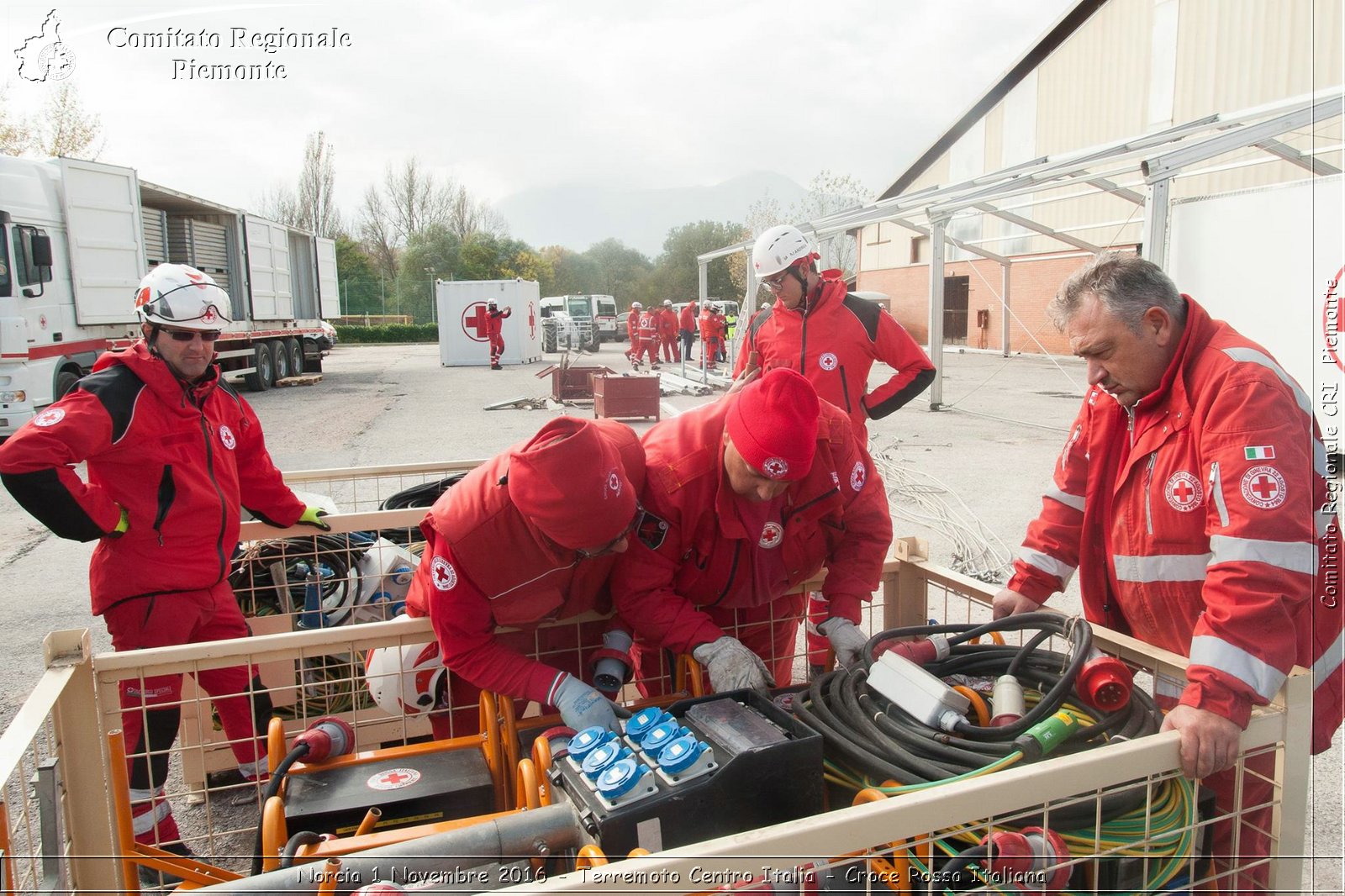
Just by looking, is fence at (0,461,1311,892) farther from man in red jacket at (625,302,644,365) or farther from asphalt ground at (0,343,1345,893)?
man in red jacket at (625,302,644,365)

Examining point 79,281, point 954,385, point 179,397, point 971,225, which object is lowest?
point 954,385

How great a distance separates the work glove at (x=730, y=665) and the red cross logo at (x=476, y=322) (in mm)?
22789

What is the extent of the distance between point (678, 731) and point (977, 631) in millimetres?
785

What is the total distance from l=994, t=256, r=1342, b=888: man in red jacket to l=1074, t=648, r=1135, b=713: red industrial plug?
0.33ft

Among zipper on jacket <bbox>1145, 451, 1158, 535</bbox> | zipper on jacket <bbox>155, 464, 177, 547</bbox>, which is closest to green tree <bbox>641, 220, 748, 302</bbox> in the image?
zipper on jacket <bbox>155, 464, 177, 547</bbox>

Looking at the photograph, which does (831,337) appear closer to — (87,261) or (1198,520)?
(1198,520)

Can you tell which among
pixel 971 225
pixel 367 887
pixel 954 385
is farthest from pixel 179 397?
pixel 971 225

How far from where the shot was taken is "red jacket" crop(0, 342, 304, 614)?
8.45 ft

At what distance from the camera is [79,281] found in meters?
11.6

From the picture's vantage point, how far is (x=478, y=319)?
24125 millimetres

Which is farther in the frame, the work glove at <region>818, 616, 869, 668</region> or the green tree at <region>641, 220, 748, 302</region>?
the green tree at <region>641, 220, 748, 302</region>

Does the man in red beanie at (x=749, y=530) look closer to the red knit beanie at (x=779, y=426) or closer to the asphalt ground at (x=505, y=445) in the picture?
the red knit beanie at (x=779, y=426)

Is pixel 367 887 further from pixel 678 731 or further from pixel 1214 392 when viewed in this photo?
pixel 1214 392

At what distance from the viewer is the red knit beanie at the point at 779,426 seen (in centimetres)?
211
